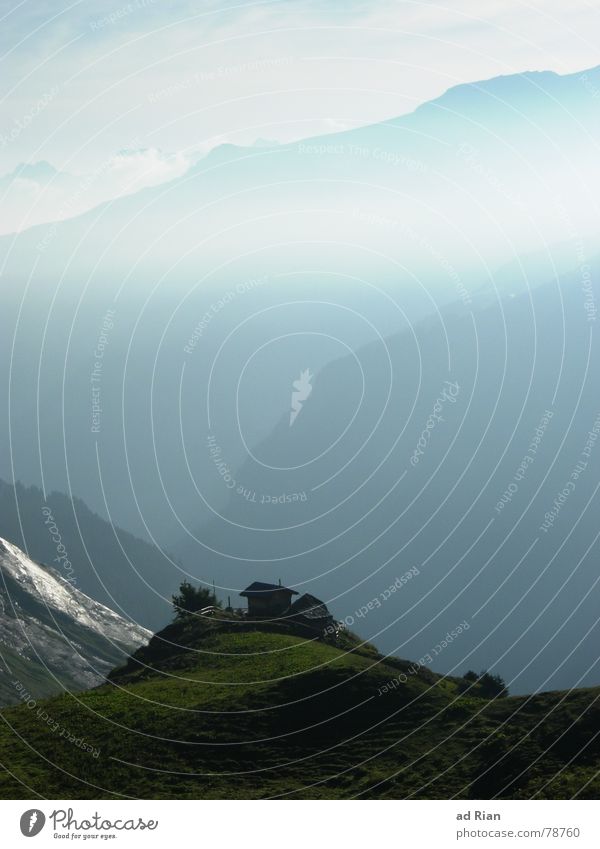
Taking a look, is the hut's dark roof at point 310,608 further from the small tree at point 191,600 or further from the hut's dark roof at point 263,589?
the small tree at point 191,600

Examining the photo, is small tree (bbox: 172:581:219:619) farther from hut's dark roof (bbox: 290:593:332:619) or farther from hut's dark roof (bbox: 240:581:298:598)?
hut's dark roof (bbox: 290:593:332:619)

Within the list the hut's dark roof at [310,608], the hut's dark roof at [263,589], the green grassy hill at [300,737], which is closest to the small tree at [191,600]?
the hut's dark roof at [263,589]

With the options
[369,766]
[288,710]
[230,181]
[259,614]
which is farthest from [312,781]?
[230,181]

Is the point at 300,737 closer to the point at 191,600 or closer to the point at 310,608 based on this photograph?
the point at 310,608

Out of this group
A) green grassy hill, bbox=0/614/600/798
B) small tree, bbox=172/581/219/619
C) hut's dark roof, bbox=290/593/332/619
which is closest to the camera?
green grassy hill, bbox=0/614/600/798

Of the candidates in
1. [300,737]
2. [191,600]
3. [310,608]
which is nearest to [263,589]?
[310,608]

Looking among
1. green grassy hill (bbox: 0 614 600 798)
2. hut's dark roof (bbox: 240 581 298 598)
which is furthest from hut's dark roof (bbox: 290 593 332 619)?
green grassy hill (bbox: 0 614 600 798)
